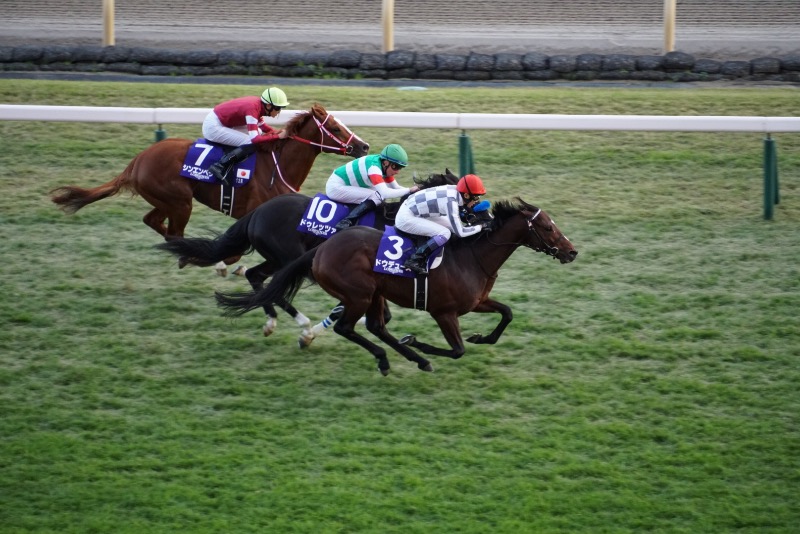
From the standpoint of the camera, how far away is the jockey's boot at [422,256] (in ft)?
21.4

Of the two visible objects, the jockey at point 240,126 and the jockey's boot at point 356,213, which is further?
the jockey at point 240,126

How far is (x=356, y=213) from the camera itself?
23.9ft

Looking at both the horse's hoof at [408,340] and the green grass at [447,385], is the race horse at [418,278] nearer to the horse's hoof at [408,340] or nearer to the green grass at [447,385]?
the horse's hoof at [408,340]

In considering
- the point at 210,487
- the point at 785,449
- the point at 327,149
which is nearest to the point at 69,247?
the point at 327,149

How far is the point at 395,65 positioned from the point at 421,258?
736 cm

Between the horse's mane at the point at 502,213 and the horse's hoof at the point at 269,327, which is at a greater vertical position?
the horse's mane at the point at 502,213

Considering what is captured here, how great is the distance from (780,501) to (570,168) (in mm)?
5924

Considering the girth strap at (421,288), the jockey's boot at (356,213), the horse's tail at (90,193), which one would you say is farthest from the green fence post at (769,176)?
the horse's tail at (90,193)

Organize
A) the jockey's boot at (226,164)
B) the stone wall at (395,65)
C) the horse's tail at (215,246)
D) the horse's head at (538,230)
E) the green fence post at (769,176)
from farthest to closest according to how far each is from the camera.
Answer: the stone wall at (395,65)
the green fence post at (769,176)
the jockey's boot at (226,164)
the horse's tail at (215,246)
the horse's head at (538,230)

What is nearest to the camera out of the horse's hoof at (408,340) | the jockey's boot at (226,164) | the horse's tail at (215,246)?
the horse's hoof at (408,340)

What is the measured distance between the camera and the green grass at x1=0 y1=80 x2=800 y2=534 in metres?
5.32

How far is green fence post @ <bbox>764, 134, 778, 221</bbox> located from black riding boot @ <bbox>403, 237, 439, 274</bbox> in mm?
4503

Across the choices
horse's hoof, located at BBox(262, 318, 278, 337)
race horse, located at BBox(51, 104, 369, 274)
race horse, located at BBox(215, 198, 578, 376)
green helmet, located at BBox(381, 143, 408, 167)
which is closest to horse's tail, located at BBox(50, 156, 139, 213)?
race horse, located at BBox(51, 104, 369, 274)

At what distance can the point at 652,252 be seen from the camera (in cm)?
898
